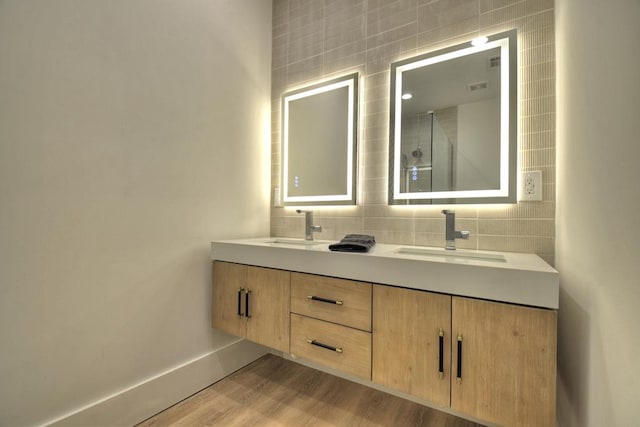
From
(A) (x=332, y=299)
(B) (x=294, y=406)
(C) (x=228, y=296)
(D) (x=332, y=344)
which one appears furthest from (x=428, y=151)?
(B) (x=294, y=406)

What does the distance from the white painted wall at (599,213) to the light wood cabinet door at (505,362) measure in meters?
0.11

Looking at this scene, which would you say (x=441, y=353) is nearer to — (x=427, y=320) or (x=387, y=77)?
(x=427, y=320)

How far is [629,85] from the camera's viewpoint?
538 mm

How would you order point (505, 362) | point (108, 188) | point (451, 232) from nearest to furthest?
point (505, 362), point (108, 188), point (451, 232)

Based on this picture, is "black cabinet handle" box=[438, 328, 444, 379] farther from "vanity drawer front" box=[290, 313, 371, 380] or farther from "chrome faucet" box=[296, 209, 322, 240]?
"chrome faucet" box=[296, 209, 322, 240]

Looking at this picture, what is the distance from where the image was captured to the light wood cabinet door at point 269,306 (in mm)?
1441

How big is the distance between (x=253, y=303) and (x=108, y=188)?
90 centimetres

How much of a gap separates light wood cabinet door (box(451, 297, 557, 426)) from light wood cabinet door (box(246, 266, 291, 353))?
791 mm

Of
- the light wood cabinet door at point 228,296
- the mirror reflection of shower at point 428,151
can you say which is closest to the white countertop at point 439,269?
the light wood cabinet door at point 228,296

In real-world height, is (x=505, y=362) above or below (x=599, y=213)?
below

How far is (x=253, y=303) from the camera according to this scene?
5.09 feet

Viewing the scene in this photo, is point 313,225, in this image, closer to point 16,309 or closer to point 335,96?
point 335,96

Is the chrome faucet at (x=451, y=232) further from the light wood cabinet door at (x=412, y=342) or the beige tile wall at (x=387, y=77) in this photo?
the light wood cabinet door at (x=412, y=342)

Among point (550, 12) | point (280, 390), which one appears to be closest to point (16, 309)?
point (280, 390)
